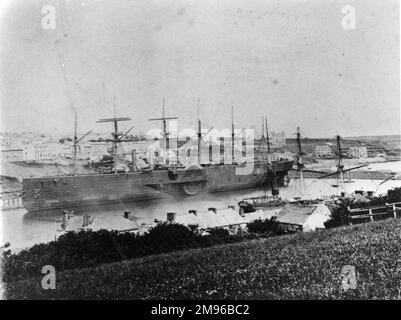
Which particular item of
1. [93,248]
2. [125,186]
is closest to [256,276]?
[93,248]

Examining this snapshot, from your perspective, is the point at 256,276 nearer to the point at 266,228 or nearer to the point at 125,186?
the point at 266,228

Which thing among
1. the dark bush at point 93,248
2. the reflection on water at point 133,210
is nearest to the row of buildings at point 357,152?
the reflection on water at point 133,210

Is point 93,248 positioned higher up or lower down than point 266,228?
higher up

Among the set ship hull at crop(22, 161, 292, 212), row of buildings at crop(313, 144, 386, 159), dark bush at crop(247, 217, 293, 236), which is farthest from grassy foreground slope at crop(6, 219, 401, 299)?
row of buildings at crop(313, 144, 386, 159)

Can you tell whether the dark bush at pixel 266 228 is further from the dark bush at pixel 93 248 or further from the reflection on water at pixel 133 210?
the reflection on water at pixel 133 210

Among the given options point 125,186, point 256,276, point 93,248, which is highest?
point 256,276

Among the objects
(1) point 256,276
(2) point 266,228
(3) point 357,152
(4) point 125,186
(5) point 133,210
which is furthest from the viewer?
(3) point 357,152
